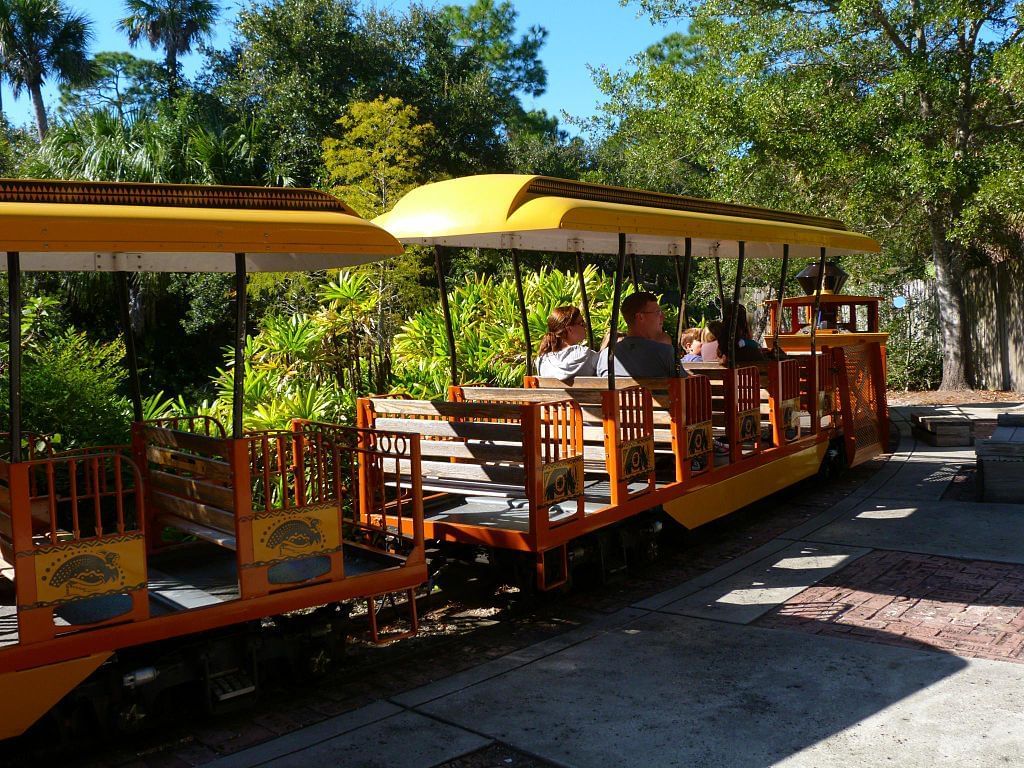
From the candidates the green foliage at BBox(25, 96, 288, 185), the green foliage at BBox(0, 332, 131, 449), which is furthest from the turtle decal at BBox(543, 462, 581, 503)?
the green foliage at BBox(25, 96, 288, 185)

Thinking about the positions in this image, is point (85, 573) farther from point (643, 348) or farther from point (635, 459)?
point (643, 348)

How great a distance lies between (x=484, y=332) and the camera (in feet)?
36.9

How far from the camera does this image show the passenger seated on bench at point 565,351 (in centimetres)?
721

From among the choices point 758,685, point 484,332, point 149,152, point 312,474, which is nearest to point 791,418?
point 484,332

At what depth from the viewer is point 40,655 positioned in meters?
3.72

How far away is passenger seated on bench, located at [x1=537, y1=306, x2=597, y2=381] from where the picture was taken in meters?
7.21

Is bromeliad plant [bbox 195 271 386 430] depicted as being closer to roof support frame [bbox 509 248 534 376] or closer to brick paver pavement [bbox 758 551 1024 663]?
roof support frame [bbox 509 248 534 376]

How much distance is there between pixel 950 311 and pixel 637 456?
527 inches

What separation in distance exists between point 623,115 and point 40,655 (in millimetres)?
17229

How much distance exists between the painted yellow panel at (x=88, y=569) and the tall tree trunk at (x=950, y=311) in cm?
1591

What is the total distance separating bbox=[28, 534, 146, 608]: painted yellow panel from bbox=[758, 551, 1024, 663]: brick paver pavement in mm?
3435

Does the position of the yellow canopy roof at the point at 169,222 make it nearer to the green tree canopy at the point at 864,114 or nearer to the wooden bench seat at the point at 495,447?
the wooden bench seat at the point at 495,447

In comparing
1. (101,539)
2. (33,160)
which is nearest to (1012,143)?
(101,539)

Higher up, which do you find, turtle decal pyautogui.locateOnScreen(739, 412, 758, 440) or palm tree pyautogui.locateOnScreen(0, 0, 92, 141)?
palm tree pyautogui.locateOnScreen(0, 0, 92, 141)
